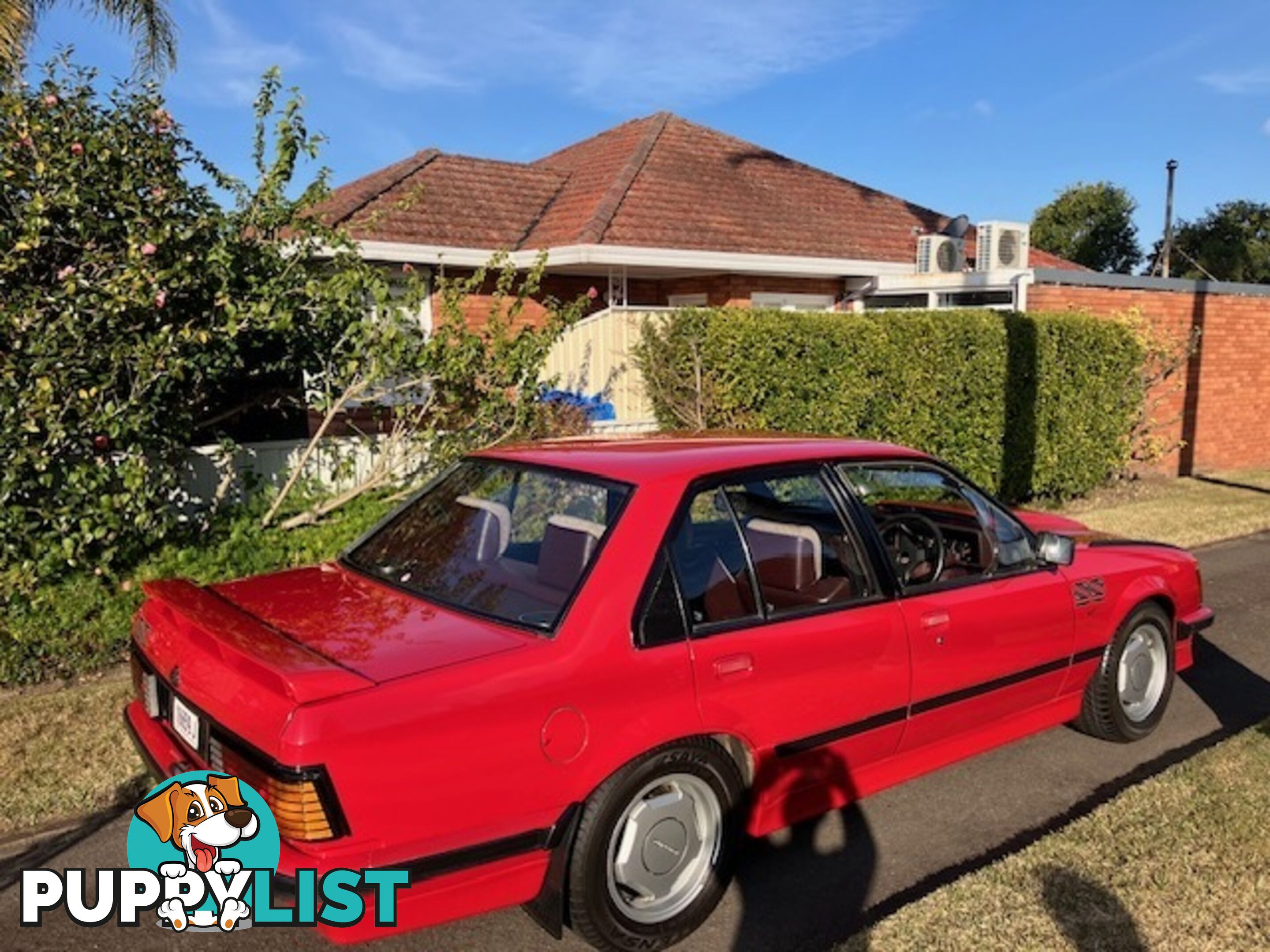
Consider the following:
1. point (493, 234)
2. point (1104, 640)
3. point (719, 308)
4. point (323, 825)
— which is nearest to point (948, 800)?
point (1104, 640)

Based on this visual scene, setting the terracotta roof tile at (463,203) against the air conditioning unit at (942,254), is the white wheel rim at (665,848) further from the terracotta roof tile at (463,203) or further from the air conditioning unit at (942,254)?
the air conditioning unit at (942,254)

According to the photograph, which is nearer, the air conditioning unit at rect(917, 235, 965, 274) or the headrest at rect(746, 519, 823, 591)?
the headrest at rect(746, 519, 823, 591)

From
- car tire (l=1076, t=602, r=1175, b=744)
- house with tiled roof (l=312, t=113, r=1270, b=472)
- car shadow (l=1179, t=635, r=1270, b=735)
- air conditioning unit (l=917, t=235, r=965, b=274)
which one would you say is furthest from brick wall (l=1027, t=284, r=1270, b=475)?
car tire (l=1076, t=602, r=1175, b=744)

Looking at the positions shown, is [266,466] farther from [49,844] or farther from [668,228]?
[668,228]

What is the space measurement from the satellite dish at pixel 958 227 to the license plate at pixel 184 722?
13.8 metres

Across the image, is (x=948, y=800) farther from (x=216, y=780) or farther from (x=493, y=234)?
(x=493, y=234)

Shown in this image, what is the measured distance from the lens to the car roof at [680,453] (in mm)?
3320

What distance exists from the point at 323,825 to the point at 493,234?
36.9 feet

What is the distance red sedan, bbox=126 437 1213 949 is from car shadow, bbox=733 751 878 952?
0.17 feet

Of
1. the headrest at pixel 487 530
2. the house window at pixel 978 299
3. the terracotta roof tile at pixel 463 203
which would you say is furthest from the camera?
the house window at pixel 978 299

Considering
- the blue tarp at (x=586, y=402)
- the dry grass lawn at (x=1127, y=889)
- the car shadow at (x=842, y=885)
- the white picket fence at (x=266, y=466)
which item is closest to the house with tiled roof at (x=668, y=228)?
the blue tarp at (x=586, y=402)

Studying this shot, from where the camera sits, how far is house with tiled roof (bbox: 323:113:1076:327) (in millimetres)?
12172

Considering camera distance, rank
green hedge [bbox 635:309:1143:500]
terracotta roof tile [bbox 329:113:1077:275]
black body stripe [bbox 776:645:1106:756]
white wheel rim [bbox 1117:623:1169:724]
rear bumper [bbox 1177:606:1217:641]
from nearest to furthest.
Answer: black body stripe [bbox 776:645:1106:756] → white wheel rim [bbox 1117:623:1169:724] → rear bumper [bbox 1177:606:1217:641] → green hedge [bbox 635:309:1143:500] → terracotta roof tile [bbox 329:113:1077:275]

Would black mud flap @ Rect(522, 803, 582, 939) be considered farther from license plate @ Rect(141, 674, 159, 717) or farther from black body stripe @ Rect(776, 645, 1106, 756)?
license plate @ Rect(141, 674, 159, 717)
